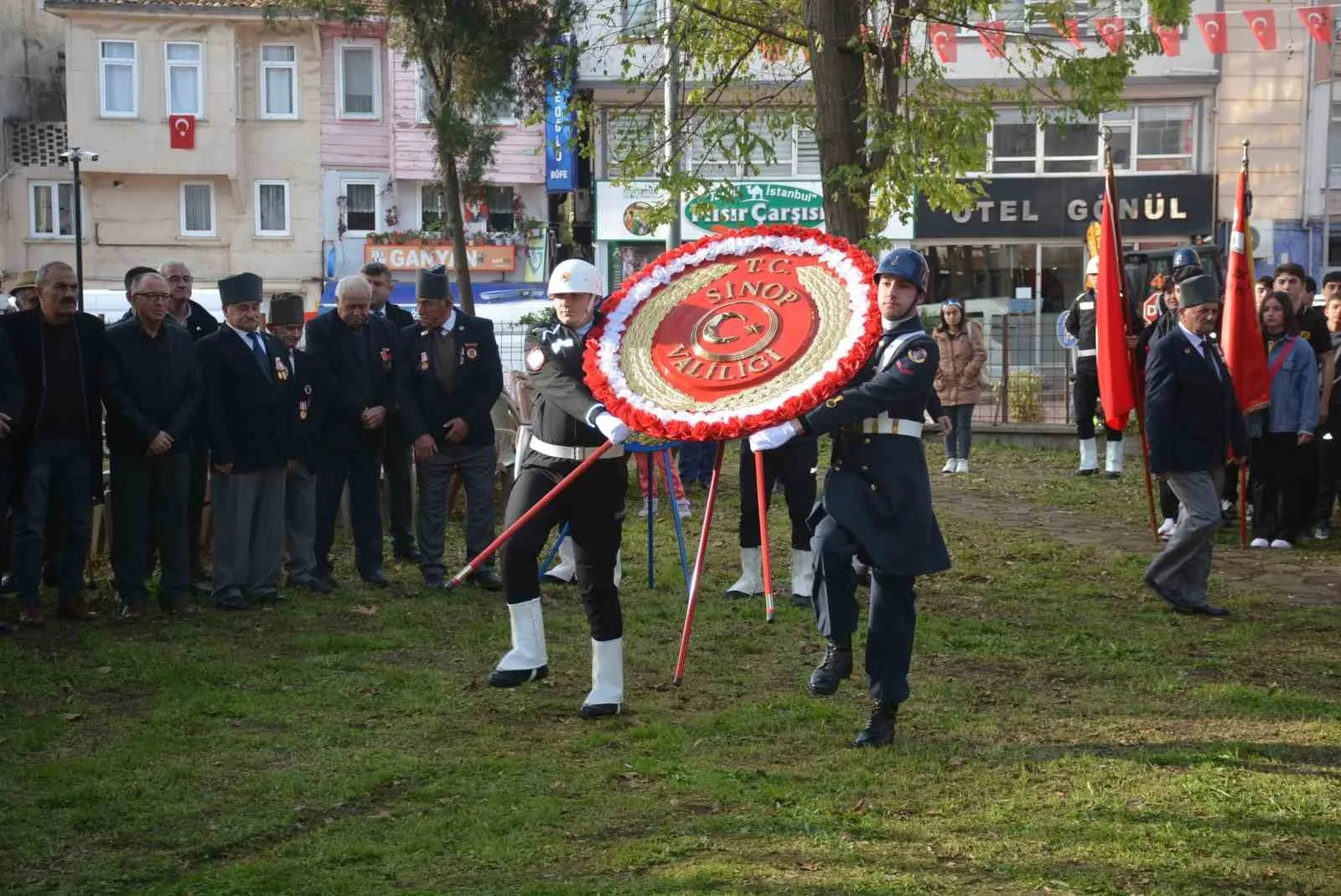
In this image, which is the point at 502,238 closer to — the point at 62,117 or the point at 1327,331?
the point at 62,117

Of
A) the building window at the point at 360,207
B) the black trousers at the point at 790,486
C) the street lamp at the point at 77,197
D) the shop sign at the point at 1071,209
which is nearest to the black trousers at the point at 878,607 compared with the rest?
the black trousers at the point at 790,486

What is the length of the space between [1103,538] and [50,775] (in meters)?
9.50

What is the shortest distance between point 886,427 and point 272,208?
35.0 metres

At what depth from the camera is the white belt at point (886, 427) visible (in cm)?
714

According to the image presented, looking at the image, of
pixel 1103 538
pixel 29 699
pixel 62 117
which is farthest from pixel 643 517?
pixel 62 117

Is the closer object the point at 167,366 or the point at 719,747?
the point at 719,747

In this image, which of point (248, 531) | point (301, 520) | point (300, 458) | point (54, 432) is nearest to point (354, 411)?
point (300, 458)

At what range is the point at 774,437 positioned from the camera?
22.8 feet

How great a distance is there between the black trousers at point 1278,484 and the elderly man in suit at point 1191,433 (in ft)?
9.57

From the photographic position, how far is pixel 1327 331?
13.6 metres

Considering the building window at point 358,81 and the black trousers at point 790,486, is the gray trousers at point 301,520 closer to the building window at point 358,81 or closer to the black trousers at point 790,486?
the black trousers at point 790,486

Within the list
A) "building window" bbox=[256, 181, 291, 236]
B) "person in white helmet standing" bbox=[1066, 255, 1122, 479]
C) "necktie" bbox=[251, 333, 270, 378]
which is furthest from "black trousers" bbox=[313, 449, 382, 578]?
"building window" bbox=[256, 181, 291, 236]

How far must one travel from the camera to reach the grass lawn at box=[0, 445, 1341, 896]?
215 inches

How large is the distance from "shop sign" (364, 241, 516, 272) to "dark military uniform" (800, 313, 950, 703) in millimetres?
31976
